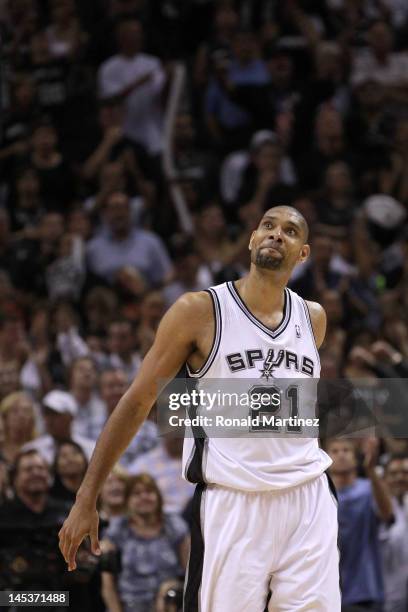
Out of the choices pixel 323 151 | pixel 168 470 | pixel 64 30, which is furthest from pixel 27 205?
pixel 168 470

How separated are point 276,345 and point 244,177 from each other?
268 inches

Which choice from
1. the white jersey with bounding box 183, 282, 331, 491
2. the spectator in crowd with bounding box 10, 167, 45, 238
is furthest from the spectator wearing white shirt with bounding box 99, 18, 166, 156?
the white jersey with bounding box 183, 282, 331, 491

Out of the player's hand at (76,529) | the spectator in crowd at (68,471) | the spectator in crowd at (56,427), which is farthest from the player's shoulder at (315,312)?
the spectator in crowd at (56,427)

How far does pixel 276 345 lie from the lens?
487 cm

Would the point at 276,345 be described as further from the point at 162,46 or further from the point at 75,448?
the point at 162,46

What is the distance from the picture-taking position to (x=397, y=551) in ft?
25.7

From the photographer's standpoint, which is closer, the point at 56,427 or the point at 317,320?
the point at 317,320

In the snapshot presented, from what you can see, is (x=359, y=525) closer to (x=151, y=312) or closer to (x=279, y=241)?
(x=151, y=312)

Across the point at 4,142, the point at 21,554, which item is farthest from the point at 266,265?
the point at 4,142

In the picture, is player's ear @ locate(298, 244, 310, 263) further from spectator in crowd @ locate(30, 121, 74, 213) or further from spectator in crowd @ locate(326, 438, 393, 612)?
spectator in crowd @ locate(30, 121, 74, 213)

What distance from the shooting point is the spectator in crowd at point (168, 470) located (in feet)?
26.6

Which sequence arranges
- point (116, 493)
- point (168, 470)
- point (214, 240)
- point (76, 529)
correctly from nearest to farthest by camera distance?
1. point (76, 529)
2. point (116, 493)
3. point (168, 470)
4. point (214, 240)

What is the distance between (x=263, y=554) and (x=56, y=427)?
150 inches

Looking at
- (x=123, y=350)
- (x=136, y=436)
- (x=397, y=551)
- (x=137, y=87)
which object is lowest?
(x=397, y=551)
